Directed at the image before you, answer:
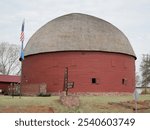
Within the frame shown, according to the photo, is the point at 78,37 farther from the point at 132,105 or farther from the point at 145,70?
→ the point at 145,70

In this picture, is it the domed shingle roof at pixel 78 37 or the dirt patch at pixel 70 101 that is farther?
the domed shingle roof at pixel 78 37

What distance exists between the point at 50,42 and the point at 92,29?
482cm

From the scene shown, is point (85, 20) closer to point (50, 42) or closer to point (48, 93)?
point (50, 42)

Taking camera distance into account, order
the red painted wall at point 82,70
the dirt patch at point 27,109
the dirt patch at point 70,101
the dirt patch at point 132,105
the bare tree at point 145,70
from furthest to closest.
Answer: the bare tree at point 145,70 < the red painted wall at point 82,70 < the dirt patch at point 132,105 < the dirt patch at point 70,101 < the dirt patch at point 27,109

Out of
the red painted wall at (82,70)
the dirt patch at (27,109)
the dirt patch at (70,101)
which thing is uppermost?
the red painted wall at (82,70)

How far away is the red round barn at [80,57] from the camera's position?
33.8 metres

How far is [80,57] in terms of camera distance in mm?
33781

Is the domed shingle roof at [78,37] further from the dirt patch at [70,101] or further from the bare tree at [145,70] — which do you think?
the bare tree at [145,70]

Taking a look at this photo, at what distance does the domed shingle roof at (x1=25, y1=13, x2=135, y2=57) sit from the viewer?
34.3 m

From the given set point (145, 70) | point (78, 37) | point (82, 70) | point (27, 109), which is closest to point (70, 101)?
point (27, 109)

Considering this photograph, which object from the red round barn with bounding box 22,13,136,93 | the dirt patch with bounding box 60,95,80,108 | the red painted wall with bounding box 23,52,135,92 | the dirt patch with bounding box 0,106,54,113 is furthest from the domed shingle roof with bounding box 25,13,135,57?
the dirt patch with bounding box 0,106,54,113

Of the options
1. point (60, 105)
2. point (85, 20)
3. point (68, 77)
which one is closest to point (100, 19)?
point (85, 20)

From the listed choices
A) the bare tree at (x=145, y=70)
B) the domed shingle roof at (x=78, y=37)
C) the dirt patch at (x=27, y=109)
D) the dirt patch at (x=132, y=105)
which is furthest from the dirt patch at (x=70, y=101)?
the bare tree at (x=145, y=70)

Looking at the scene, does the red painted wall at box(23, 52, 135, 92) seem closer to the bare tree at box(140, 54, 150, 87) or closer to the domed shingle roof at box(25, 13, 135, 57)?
the domed shingle roof at box(25, 13, 135, 57)
